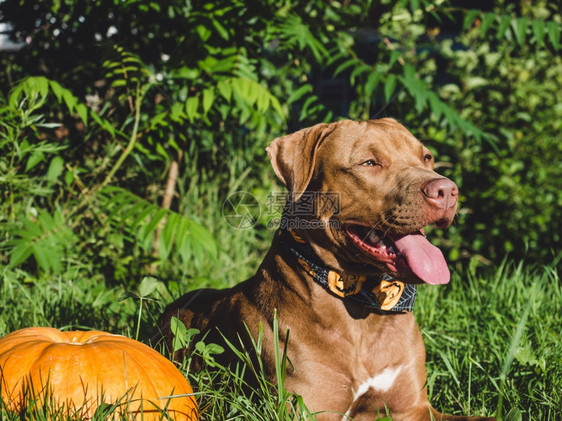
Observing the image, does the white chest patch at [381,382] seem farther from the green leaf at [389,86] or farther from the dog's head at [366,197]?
the green leaf at [389,86]

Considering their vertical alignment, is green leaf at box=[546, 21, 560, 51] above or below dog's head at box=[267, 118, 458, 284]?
above

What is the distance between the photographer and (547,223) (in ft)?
17.8

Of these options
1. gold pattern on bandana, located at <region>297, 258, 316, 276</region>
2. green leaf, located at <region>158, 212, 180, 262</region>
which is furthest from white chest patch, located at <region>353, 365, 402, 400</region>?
green leaf, located at <region>158, 212, 180, 262</region>

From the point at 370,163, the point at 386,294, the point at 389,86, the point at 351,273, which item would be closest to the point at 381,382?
the point at 386,294

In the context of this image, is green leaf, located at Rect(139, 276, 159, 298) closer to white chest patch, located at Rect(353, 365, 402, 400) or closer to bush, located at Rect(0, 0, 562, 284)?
bush, located at Rect(0, 0, 562, 284)

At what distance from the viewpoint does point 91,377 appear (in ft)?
6.59

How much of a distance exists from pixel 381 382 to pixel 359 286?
1.45 feet

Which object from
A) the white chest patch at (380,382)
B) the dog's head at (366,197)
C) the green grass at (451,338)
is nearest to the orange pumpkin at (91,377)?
the green grass at (451,338)

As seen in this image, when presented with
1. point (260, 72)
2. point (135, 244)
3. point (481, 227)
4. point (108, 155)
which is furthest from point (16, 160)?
point (481, 227)

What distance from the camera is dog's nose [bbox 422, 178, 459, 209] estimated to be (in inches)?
92.1

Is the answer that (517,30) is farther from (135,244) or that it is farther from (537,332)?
(135,244)

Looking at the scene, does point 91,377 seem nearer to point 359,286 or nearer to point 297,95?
point 359,286

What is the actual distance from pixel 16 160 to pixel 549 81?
5.12 metres

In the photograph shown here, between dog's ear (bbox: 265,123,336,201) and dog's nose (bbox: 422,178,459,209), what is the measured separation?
589 mm
